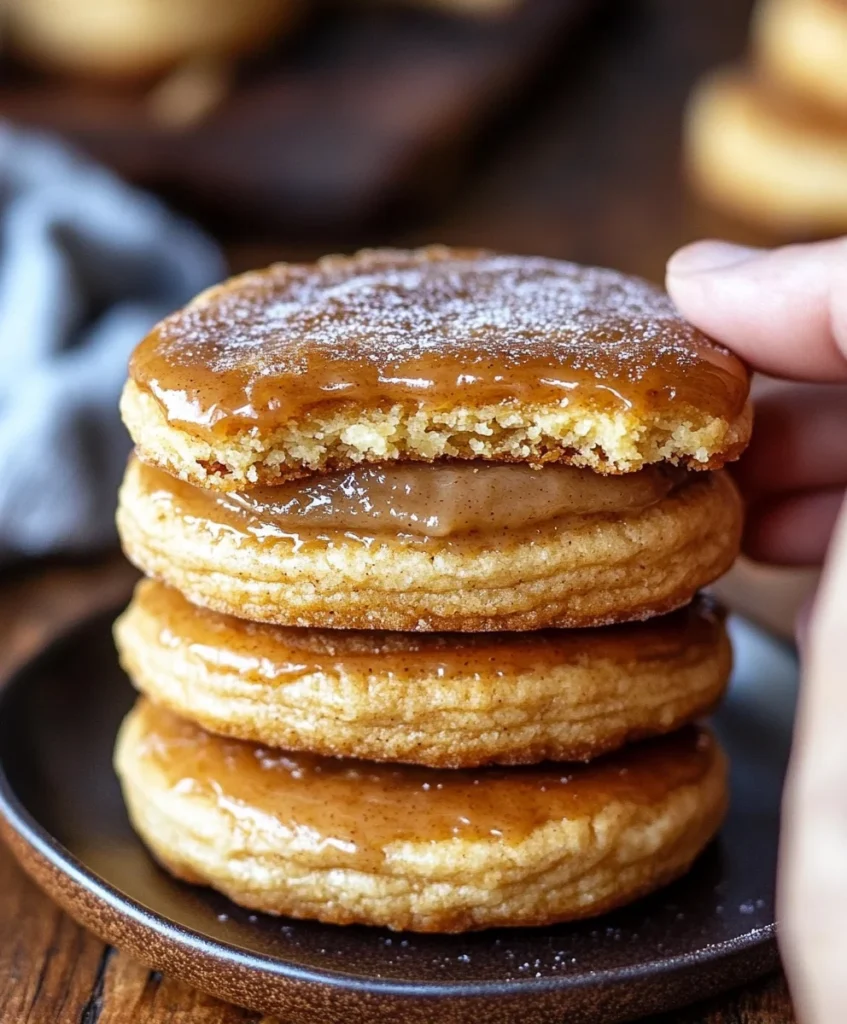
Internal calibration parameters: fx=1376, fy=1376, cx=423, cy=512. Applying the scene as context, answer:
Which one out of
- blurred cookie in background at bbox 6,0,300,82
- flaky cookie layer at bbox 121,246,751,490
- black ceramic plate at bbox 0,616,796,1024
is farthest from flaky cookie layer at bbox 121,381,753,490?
blurred cookie in background at bbox 6,0,300,82

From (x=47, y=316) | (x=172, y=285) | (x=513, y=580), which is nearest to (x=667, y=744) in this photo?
(x=513, y=580)

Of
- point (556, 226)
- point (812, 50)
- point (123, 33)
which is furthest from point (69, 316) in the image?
point (812, 50)

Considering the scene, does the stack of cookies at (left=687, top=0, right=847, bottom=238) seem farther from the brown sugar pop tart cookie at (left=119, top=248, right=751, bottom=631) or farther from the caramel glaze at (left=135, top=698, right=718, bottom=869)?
the caramel glaze at (left=135, top=698, right=718, bottom=869)

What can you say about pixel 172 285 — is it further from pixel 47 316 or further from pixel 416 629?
pixel 416 629

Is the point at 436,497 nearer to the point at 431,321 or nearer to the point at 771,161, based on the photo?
the point at 431,321

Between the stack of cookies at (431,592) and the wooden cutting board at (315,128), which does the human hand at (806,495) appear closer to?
the stack of cookies at (431,592)
